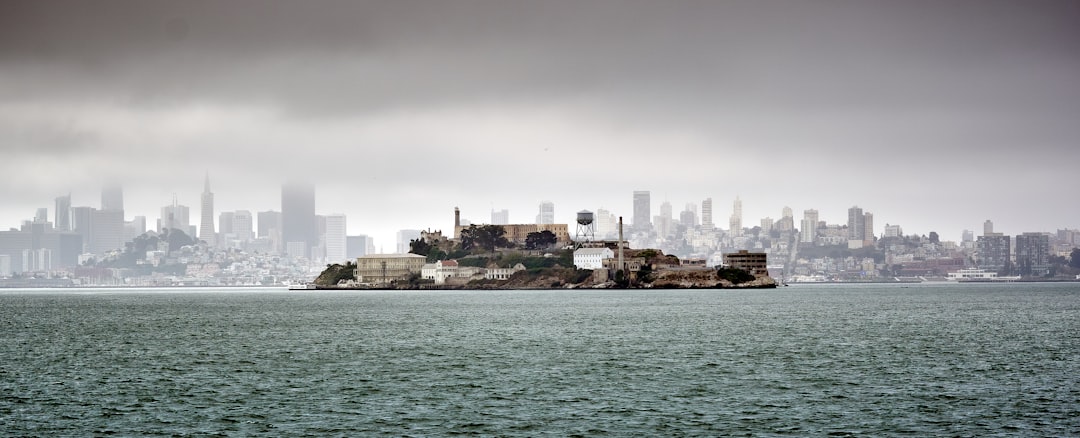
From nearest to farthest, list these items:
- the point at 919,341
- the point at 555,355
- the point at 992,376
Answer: the point at 992,376 → the point at 555,355 → the point at 919,341

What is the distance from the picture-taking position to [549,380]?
179ft

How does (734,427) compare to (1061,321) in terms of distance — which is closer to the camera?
(734,427)

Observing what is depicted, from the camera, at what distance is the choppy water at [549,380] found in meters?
41.6

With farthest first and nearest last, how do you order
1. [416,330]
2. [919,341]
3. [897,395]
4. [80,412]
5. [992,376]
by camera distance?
[416,330] → [919,341] → [992,376] → [897,395] → [80,412]

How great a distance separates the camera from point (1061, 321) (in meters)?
105

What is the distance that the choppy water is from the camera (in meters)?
41.6

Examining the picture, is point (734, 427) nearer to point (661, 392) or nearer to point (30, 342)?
point (661, 392)

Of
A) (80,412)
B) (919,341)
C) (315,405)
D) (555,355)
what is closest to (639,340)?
(555,355)

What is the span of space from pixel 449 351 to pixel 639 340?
14.9 metres

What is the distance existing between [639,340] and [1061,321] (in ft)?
157

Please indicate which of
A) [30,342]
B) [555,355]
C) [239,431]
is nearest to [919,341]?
[555,355]

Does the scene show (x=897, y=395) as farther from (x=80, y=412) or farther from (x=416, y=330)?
(x=416, y=330)

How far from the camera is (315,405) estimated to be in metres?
46.4

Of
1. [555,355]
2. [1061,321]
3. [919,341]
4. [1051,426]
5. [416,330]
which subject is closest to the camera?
[1051,426]
